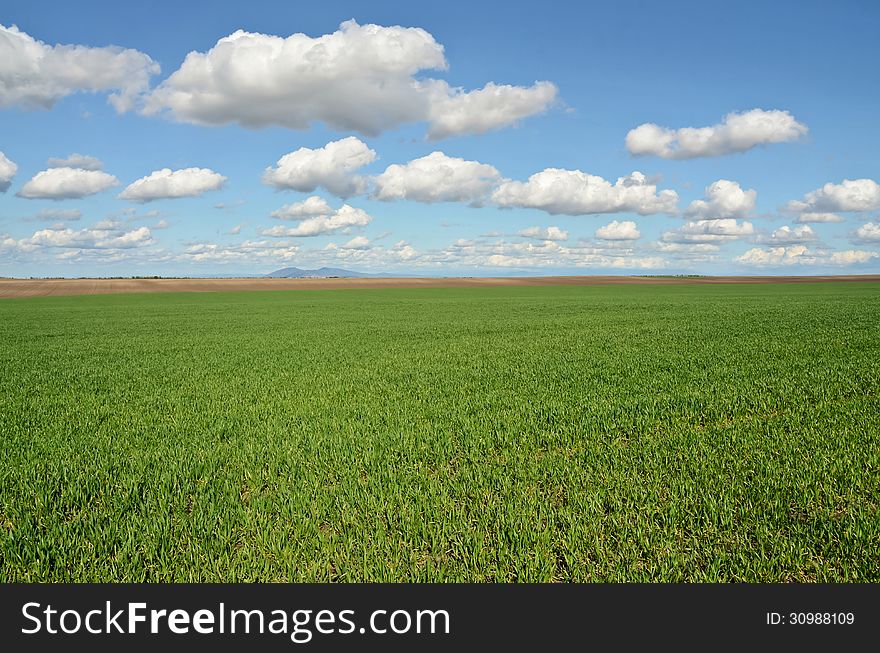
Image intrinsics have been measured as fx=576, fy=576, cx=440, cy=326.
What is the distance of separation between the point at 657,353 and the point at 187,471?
1573cm

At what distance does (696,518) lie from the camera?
20.8ft

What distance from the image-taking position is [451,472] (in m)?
8.09

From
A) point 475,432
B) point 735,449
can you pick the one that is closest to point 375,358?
point 475,432

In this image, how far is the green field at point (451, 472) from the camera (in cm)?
555

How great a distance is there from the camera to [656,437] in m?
9.45

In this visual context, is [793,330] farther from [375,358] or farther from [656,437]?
[656,437]

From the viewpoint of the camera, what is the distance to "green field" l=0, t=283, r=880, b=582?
5547 mm

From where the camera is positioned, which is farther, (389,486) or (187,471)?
(187,471)

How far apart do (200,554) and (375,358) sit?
48.8 ft
